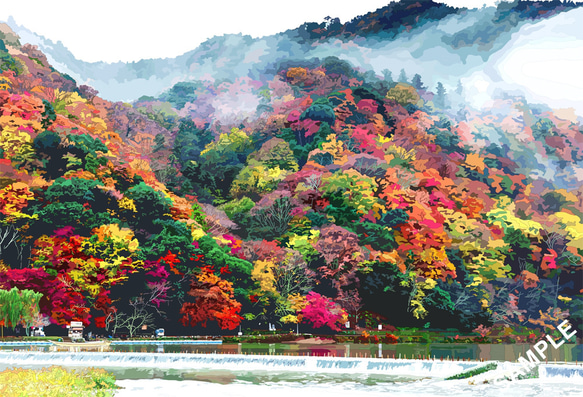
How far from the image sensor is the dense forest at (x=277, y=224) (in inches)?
2100

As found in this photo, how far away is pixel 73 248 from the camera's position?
169ft

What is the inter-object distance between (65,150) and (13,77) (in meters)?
19.9

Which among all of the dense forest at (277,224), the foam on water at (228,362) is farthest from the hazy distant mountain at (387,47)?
the foam on water at (228,362)

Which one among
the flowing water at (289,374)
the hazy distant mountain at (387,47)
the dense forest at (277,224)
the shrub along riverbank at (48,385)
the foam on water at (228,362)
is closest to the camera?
the shrub along riverbank at (48,385)

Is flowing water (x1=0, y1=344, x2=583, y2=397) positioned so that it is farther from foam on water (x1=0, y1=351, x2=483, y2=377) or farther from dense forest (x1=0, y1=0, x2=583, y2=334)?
dense forest (x1=0, y1=0, x2=583, y2=334)

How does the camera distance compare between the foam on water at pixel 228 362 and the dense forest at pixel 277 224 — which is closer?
the foam on water at pixel 228 362

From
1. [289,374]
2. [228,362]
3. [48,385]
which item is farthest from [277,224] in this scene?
[48,385]

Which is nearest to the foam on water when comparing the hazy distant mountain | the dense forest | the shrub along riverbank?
the dense forest

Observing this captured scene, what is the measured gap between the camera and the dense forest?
5334 centimetres

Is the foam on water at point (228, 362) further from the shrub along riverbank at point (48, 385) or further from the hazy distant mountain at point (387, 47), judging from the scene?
the hazy distant mountain at point (387, 47)

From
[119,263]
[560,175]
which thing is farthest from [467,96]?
[119,263]

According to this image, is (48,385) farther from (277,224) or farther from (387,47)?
(387,47)

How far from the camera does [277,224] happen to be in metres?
67.9

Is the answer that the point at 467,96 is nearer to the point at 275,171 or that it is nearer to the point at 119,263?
the point at 275,171
